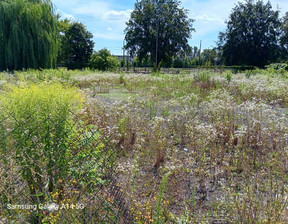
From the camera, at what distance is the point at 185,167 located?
331 centimetres

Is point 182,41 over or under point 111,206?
over

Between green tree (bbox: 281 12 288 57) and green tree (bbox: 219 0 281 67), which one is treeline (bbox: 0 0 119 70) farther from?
green tree (bbox: 281 12 288 57)

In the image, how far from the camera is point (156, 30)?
114 ft

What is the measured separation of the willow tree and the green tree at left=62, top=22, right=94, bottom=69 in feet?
59.4

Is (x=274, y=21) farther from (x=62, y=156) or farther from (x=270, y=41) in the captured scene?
(x=62, y=156)

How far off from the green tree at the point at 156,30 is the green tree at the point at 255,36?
6718 mm

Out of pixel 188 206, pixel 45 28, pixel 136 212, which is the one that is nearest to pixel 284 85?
pixel 188 206

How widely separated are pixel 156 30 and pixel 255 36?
13271 millimetres

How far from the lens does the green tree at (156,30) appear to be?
34625 mm

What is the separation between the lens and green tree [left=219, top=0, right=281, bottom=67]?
32.8 m

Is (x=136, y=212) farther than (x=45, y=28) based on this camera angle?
No

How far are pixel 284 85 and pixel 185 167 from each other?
6.67 m

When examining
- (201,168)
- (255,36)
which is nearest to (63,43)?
(255,36)

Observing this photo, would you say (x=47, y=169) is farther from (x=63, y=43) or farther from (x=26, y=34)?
(x=63, y=43)
